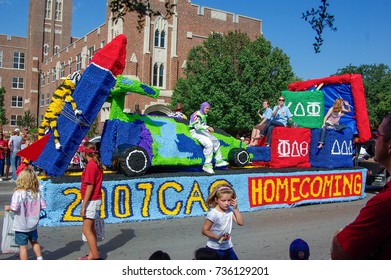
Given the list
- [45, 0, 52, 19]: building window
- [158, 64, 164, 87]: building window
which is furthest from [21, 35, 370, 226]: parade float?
[45, 0, 52, 19]: building window

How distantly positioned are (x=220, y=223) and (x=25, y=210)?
95.6 inches

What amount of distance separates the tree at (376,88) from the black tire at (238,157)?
35055mm

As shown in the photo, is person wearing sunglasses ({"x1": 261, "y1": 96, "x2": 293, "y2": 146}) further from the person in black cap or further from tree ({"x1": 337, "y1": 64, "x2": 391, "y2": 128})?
tree ({"x1": 337, "y1": 64, "x2": 391, "y2": 128})

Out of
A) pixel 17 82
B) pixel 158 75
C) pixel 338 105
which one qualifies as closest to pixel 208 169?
pixel 338 105

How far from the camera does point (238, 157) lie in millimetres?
9281

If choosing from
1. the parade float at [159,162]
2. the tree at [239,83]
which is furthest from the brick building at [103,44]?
the parade float at [159,162]

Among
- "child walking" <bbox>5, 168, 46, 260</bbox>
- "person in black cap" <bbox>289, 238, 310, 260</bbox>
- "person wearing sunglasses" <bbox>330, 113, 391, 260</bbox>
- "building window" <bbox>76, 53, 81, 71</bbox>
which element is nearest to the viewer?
"person wearing sunglasses" <bbox>330, 113, 391, 260</bbox>

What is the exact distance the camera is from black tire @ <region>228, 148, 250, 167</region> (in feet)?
30.4

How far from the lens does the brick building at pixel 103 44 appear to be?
31453 millimetres

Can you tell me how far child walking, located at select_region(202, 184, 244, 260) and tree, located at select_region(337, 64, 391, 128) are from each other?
40208mm

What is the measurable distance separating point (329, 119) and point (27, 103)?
169 ft

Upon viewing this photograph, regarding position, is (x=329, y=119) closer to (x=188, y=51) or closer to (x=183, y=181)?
(x=183, y=181)

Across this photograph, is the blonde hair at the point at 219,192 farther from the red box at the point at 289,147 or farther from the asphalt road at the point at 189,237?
the red box at the point at 289,147
